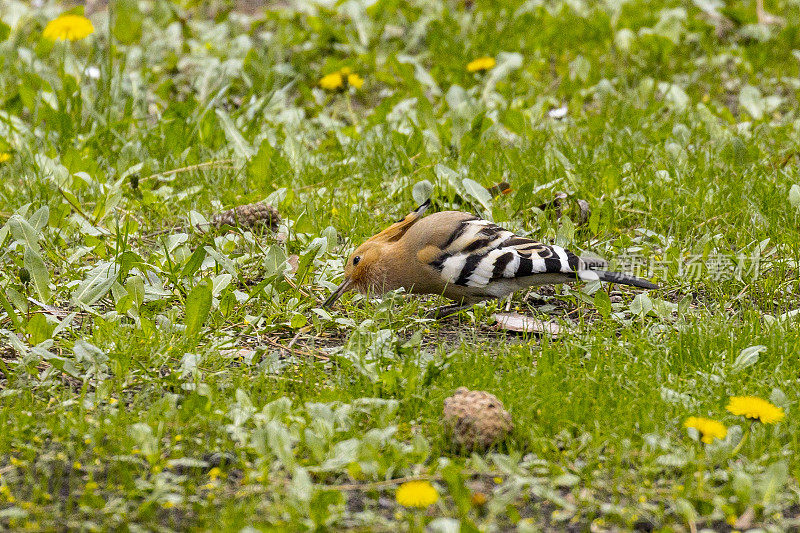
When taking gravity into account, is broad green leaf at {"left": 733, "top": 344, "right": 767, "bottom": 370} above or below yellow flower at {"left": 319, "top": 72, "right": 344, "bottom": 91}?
below

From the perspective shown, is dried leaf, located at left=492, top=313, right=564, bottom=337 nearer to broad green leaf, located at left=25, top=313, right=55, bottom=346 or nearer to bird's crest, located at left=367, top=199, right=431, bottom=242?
bird's crest, located at left=367, top=199, right=431, bottom=242

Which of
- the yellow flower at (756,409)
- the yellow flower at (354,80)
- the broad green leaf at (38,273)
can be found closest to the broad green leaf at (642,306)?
the yellow flower at (756,409)

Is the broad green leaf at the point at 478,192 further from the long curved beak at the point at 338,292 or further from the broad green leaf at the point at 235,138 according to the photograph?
the broad green leaf at the point at 235,138

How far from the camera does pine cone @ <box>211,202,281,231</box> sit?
16.0 ft

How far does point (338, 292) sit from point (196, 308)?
2.37ft

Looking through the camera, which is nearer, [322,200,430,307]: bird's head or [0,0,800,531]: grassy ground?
[0,0,800,531]: grassy ground

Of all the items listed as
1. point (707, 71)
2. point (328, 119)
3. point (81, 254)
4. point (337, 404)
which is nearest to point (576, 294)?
point (337, 404)

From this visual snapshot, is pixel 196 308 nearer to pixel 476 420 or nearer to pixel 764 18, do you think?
pixel 476 420

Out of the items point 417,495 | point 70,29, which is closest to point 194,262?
point 417,495

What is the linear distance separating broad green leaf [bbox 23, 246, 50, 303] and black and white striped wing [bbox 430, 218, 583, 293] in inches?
62.2

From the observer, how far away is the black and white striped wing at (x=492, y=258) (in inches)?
156

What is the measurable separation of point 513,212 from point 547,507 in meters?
2.46

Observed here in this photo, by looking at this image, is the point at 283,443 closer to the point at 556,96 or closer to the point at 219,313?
the point at 219,313

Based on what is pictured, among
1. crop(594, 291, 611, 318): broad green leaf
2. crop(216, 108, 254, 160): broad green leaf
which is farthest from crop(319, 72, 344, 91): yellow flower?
crop(594, 291, 611, 318): broad green leaf
